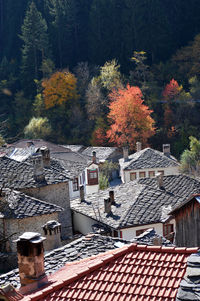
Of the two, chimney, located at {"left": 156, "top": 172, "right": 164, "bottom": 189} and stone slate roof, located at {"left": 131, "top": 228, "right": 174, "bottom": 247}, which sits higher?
chimney, located at {"left": 156, "top": 172, "right": 164, "bottom": 189}

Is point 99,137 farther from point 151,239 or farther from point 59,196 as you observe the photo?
point 151,239

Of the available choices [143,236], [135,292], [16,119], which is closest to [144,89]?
[16,119]

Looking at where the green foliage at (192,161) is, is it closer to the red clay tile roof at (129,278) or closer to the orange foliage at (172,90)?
the orange foliage at (172,90)

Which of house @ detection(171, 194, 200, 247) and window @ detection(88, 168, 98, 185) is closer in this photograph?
house @ detection(171, 194, 200, 247)

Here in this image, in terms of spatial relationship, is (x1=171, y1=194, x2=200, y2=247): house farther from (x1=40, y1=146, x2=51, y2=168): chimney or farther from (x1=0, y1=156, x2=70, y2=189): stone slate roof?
(x1=40, y1=146, x2=51, y2=168): chimney

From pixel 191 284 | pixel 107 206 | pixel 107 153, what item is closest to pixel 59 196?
pixel 107 206

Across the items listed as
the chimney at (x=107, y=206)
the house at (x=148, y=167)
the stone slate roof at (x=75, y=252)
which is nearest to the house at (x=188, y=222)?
the stone slate roof at (x=75, y=252)

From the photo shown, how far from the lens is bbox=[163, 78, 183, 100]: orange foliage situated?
60.5 metres

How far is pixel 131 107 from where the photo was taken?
54.5 m

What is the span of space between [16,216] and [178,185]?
10.9 meters

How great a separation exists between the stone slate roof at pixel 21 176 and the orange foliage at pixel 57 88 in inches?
1696

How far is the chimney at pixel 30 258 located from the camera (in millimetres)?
A: 8980

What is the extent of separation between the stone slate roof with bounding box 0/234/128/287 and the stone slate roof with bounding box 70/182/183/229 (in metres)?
9.25

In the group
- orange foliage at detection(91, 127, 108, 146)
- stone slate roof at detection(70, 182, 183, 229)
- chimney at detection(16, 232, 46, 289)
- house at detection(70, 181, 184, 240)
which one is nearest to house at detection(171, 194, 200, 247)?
chimney at detection(16, 232, 46, 289)
